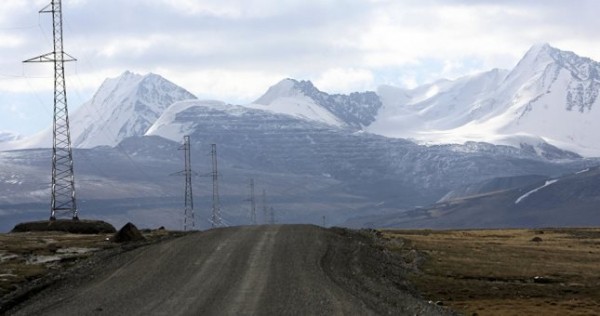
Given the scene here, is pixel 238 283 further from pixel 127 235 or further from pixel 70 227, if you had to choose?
pixel 70 227

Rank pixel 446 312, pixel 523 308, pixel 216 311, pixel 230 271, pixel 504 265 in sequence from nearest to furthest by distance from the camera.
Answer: pixel 216 311 < pixel 446 312 < pixel 523 308 < pixel 230 271 < pixel 504 265

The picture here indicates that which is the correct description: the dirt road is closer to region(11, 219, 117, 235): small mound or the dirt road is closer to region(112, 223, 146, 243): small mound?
region(112, 223, 146, 243): small mound

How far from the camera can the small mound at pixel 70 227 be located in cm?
9800

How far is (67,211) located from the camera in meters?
113

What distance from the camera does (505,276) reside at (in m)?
60.8

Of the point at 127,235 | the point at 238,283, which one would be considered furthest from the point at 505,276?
the point at 127,235

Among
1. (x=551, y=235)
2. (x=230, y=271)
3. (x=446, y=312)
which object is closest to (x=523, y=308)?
(x=446, y=312)

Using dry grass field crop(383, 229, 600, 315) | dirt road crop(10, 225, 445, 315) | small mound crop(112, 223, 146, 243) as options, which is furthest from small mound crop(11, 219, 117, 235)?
dry grass field crop(383, 229, 600, 315)

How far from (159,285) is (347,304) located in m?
10.6

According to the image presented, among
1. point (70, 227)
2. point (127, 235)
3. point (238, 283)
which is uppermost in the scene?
point (70, 227)

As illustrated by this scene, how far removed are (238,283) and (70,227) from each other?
52.9m

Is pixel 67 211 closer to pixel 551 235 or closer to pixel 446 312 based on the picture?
pixel 551 235

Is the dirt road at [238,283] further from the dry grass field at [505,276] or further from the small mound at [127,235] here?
the small mound at [127,235]

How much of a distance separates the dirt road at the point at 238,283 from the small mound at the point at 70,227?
2972 centimetres
